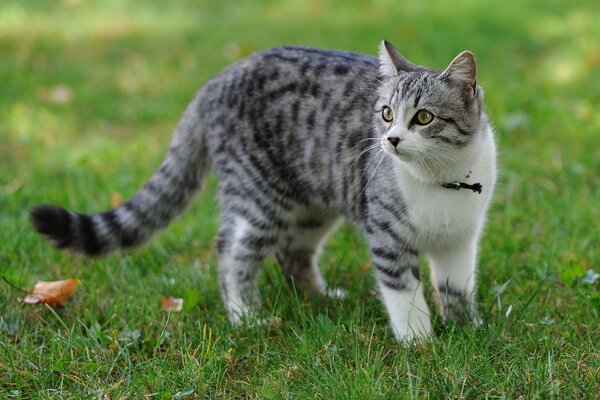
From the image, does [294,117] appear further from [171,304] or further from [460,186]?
[171,304]

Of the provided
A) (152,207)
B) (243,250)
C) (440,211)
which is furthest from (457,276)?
(152,207)

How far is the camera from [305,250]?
4324 mm

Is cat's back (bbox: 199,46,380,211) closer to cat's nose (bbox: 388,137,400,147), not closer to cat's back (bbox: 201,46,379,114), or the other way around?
cat's back (bbox: 201,46,379,114)

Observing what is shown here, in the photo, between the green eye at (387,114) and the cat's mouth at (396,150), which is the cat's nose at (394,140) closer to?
the cat's mouth at (396,150)

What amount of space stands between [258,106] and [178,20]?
550 centimetres

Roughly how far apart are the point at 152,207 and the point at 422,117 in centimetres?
156

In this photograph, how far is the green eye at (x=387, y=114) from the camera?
11.0 feet

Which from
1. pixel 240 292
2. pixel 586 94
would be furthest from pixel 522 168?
pixel 240 292

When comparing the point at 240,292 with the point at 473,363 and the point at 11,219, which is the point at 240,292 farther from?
the point at 11,219

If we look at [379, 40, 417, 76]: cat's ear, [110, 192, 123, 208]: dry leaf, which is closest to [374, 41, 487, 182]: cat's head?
[379, 40, 417, 76]: cat's ear

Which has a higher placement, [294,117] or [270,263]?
[294,117]

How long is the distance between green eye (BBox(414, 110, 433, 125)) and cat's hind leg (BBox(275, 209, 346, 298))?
112 centimetres

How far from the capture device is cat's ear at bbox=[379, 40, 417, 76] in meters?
3.48

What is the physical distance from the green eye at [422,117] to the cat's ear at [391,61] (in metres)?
0.30
